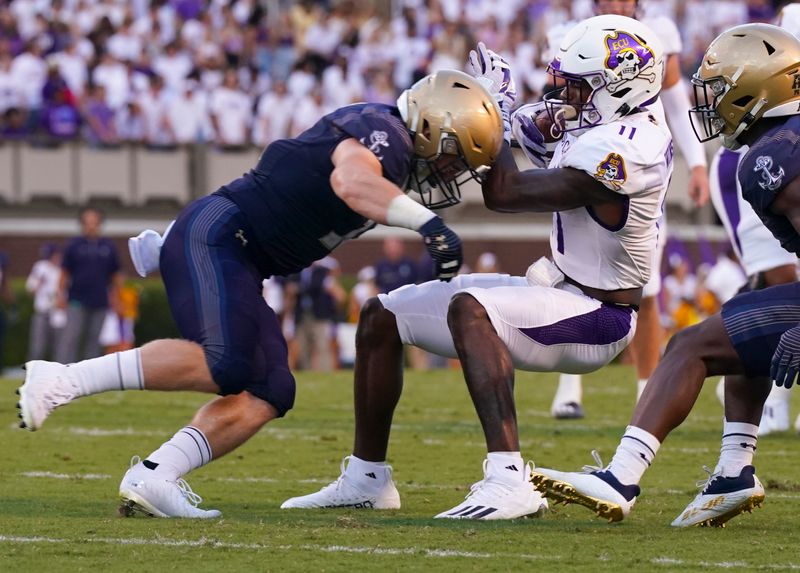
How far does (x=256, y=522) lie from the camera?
4.73 metres

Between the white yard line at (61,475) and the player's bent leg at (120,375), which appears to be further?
the white yard line at (61,475)

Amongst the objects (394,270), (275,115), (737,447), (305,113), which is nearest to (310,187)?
(737,447)

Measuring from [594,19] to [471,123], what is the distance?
2.31 feet

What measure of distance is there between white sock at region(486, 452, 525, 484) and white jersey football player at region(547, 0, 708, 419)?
2.89 meters

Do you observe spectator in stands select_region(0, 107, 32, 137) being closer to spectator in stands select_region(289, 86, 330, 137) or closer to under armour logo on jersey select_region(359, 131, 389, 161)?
spectator in stands select_region(289, 86, 330, 137)

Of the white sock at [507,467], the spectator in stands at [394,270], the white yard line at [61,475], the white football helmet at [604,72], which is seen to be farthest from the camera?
the spectator in stands at [394,270]

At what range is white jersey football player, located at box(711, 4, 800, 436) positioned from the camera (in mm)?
7492

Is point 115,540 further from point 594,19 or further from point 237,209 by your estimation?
point 594,19

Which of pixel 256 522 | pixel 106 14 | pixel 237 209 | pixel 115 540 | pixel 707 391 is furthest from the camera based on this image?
pixel 106 14

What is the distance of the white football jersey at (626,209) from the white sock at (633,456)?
0.67 m

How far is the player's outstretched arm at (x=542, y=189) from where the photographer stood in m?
4.86

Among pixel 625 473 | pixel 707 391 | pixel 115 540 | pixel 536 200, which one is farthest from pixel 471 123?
pixel 707 391

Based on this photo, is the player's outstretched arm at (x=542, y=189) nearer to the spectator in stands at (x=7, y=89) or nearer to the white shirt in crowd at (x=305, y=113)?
the spectator in stands at (x=7, y=89)

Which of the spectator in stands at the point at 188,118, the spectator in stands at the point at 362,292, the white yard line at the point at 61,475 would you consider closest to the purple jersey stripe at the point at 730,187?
the white yard line at the point at 61,475
